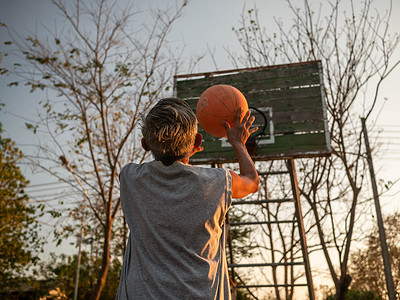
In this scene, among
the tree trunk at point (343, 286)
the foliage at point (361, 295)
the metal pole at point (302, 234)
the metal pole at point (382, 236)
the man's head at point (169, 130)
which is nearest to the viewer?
the man's head at point (169, 130)

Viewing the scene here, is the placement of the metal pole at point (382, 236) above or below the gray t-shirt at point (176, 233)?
above

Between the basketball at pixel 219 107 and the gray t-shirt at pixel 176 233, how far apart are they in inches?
51.6

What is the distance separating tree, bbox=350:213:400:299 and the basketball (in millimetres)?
9922

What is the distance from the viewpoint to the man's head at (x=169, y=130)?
52.4 inches

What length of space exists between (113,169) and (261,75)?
5.18m

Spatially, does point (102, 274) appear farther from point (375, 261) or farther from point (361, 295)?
point (361, 295)

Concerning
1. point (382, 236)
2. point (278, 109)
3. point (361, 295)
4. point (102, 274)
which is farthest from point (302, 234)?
point (361, 295)

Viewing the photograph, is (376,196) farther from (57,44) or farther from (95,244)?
(95,244)

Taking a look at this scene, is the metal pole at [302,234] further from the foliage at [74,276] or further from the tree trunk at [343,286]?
the foliage at [74,276]

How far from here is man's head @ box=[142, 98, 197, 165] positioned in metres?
1.33

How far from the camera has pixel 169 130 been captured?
4.33 feet

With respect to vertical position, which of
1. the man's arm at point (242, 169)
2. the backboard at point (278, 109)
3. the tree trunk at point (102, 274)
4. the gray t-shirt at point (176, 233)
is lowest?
the gray t-shirt at point (176, 233)

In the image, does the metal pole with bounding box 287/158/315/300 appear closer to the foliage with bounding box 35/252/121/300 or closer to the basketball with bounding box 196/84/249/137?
the basketball with bounding box 196/84/249/137

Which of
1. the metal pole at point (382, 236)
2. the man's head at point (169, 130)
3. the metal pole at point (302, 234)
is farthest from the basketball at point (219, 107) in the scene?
the metal pole at point (382, 236)
